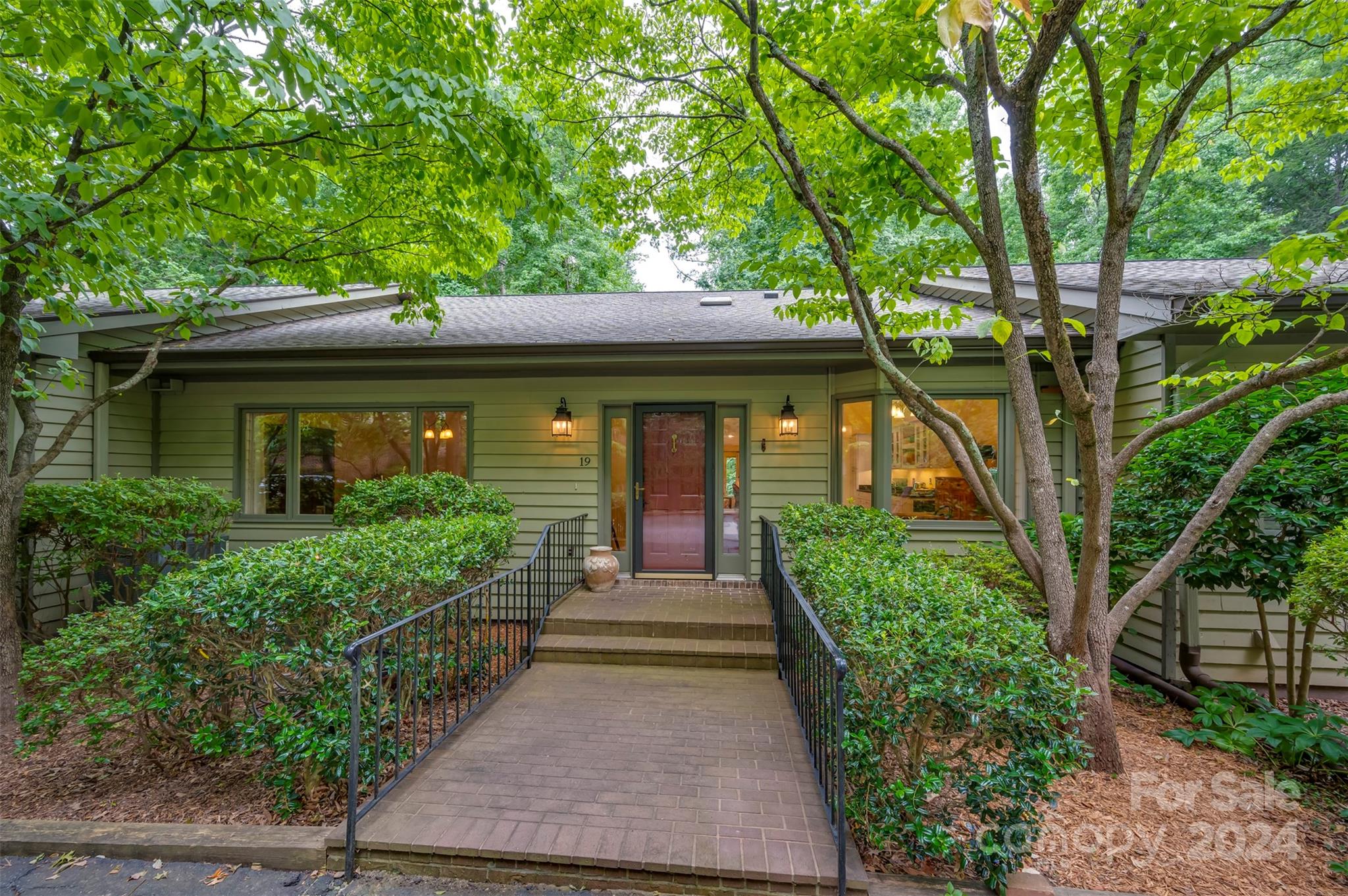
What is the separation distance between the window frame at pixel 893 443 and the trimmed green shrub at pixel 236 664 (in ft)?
14.5

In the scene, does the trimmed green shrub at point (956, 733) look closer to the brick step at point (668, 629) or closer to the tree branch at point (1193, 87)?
the brick step at point (668, 629)

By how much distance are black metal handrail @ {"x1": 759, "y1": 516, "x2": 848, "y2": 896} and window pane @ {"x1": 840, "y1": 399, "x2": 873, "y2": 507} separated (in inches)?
72.4

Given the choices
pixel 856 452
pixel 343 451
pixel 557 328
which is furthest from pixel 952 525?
pixel 343 451

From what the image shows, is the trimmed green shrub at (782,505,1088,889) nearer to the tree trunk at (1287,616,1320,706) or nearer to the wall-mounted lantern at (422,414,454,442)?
the tree trunk at (1287,616,1320,706)

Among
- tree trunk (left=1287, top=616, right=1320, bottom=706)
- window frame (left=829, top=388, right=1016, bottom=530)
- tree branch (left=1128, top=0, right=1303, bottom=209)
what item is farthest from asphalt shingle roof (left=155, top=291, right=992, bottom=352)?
tree trunk (left=1287, top=616, right=1320, bottom=706)

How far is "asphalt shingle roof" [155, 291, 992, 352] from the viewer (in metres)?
5.68

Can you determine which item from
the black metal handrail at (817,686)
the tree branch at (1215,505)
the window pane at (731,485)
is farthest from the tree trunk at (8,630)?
the tree branch at (1215,505)

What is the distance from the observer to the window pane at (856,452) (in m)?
5.77

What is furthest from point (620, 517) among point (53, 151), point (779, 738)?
point (53, 151)

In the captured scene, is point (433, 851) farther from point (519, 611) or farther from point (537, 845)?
point (519, 611)

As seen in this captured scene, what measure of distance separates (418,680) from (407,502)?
2.92 metres

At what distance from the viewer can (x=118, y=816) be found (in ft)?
8.77

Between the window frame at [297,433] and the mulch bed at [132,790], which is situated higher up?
the window frame at [297,433]

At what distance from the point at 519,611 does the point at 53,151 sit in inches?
213
